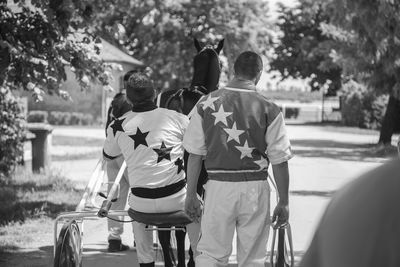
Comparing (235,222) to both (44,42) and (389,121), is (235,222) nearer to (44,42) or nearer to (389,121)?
(44,42)

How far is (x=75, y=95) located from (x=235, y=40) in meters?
11.4

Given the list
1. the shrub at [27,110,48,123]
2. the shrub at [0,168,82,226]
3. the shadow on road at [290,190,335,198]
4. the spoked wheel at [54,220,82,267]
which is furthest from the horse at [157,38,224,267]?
the shrub at [27,110,48,123]

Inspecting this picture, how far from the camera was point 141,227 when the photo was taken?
247 inches

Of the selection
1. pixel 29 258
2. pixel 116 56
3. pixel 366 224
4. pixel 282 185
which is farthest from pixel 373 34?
pixel 116 56

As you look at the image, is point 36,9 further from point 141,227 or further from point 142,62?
point 142,62

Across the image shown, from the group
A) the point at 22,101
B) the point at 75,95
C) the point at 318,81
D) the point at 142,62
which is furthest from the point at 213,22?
the point at 22,101

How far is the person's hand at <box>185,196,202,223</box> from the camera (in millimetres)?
5363

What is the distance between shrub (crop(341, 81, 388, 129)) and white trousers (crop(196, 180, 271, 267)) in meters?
44.7

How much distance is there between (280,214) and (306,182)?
40.6 feet

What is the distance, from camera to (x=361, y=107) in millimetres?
51938

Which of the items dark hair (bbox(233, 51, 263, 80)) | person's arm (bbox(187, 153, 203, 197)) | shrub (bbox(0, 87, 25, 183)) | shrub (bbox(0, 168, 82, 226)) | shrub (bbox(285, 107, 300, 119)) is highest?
dark hair (bbox(233, 51, 263, 80))

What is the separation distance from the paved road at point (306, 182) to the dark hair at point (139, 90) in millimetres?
1648

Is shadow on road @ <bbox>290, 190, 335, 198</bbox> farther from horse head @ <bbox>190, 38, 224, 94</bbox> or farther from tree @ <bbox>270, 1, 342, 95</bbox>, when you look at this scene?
tree @ <bbox>270, 1, 342, 95</bbox>

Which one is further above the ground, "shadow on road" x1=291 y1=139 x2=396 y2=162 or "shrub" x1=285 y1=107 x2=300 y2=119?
"shadow on road" x1=291 y1=139 x2=396 y2=162
